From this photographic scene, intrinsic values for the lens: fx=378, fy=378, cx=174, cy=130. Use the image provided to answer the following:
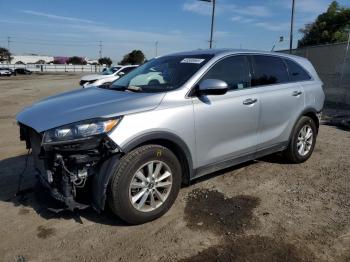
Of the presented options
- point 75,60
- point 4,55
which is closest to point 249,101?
point 4,55

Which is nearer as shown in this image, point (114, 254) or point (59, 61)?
point (114, 254)

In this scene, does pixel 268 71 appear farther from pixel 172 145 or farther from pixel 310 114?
pixel 172 145

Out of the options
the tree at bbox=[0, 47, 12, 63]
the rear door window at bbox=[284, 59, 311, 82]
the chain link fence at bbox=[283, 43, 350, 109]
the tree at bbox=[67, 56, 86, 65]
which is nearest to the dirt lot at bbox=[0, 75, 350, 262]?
the rear door window at bbox=[284, 59, 311, 82]

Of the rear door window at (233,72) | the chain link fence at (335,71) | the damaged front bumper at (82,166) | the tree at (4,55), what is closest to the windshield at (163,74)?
the rear door window at (233,72)

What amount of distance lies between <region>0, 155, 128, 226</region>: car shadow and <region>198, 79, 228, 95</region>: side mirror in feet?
5.44

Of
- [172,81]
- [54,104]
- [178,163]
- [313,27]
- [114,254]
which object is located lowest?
[114,254]

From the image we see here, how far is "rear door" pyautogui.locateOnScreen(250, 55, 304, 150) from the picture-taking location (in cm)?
502

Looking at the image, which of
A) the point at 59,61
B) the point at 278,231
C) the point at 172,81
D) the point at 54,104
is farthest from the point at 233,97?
the point at 59,61

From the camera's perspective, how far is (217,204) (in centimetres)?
439

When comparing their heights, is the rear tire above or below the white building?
below

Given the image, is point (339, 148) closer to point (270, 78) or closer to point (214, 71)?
point (270, 78)

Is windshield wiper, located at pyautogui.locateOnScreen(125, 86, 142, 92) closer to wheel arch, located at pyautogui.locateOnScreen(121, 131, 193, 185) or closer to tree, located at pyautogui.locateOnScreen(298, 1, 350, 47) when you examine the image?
wheel arch, located at pyautogui.locateOnScreen(121, 131, 193, 185)

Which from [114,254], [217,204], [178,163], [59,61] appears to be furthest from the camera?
[59,61]

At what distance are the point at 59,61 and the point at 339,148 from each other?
117 metres
